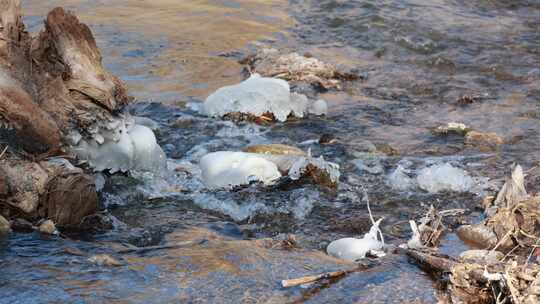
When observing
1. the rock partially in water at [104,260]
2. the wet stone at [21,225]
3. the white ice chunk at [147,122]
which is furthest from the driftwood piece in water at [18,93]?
the white ice chunk at [147,122]

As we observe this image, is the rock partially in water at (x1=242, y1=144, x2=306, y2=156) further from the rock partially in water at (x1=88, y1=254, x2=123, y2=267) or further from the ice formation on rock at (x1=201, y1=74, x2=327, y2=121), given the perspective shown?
the rock partially in water at (x1=88, y1=254, x2=123, y2=267)

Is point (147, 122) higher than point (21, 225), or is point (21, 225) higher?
point (21, 225)

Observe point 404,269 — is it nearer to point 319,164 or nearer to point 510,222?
point 510,222

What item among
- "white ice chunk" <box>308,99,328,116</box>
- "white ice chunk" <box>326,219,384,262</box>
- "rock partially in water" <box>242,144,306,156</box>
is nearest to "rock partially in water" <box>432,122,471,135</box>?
"white ice chunk" <box>308,99,328,116</box>

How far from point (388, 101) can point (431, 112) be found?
1.44 ft

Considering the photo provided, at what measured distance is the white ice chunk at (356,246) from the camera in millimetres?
3447

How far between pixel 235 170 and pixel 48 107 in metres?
1.15

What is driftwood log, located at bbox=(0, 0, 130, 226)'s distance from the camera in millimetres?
3699

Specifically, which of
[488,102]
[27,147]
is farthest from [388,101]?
[27,147]

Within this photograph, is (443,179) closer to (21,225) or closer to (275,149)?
(275,149)

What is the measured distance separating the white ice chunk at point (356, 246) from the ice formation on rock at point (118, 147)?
139 cm

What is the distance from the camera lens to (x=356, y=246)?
3.51 metres

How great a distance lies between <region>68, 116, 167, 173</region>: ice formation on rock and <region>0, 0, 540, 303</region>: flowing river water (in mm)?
105

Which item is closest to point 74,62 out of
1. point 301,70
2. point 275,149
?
point 275,149
